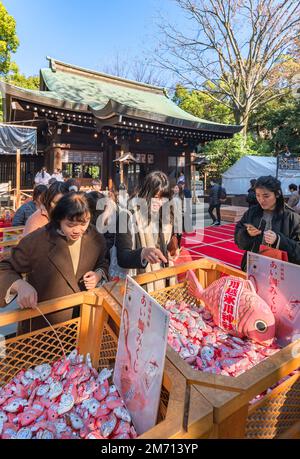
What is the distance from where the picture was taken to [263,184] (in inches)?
77.9

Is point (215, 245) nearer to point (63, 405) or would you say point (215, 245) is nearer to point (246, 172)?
point (63, 405)

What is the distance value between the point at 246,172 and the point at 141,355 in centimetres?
1533

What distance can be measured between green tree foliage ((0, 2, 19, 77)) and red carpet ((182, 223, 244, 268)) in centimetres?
1604

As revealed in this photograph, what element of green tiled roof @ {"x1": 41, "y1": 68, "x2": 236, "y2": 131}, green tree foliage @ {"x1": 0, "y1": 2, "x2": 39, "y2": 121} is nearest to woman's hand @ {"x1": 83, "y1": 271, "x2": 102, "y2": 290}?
green tiled roof @ {"x1": 41, "y1": 68, "x2": 236, "y2": 131}

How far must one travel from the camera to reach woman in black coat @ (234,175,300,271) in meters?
1.90

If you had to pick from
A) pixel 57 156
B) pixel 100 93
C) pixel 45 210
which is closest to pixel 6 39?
pixel 100 93

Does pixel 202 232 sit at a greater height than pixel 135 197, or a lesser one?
lesser

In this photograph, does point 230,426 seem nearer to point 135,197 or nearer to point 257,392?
point 257,392

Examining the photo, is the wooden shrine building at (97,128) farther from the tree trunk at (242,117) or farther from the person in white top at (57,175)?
the tree trunk at (242,117)

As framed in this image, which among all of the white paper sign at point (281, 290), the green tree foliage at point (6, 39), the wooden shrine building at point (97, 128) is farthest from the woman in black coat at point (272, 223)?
the green tree foliage at point (6, 39)

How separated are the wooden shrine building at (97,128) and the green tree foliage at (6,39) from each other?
5.91 m

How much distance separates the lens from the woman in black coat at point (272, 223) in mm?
1896

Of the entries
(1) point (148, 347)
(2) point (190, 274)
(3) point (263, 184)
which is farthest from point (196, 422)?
(3) point (263, 184)

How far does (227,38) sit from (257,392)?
20.9 metres
